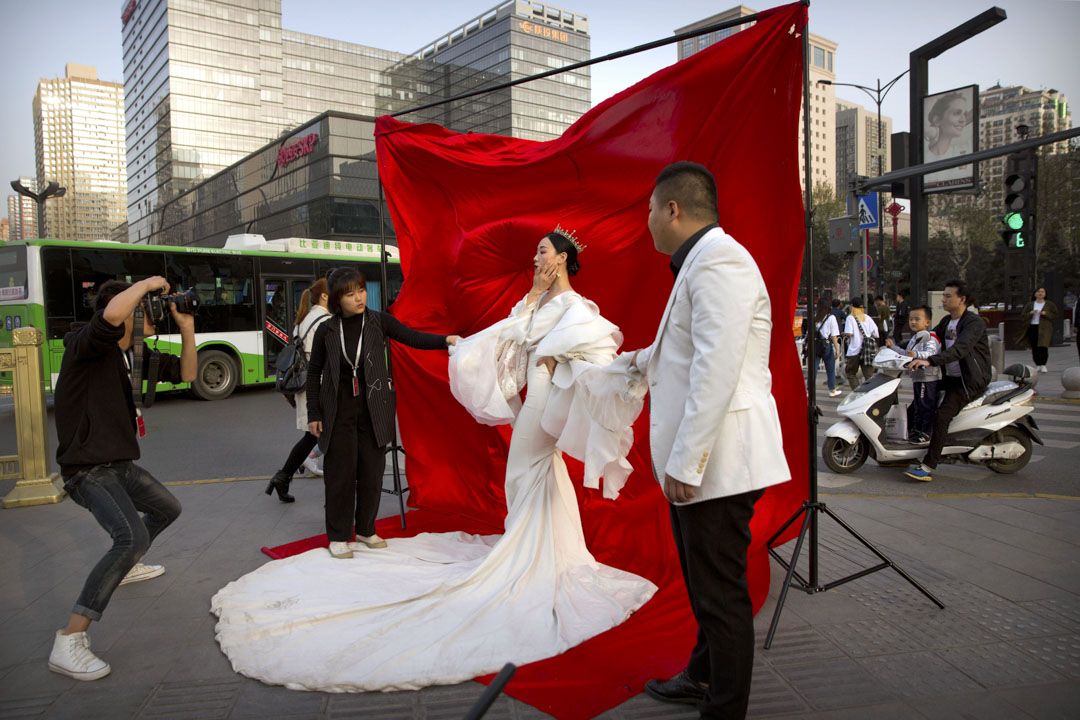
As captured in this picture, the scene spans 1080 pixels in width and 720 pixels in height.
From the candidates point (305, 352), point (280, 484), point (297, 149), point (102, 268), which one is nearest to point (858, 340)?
point (305, 352)

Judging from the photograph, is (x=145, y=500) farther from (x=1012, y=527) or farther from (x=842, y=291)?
(x=842, y=291)

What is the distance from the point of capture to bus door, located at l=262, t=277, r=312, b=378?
1483 cm

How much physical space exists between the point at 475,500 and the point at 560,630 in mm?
2080

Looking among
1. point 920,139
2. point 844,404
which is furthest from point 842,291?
point 844,404

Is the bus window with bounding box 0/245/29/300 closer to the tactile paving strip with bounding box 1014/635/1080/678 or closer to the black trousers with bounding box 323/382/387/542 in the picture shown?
the black trousers with bounding box 323/382/387/542

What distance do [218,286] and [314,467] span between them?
28.3 feet

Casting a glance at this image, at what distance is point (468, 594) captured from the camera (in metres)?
3.69

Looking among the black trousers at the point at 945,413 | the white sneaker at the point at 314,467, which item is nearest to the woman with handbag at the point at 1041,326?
the black trousers at the point at 945,413

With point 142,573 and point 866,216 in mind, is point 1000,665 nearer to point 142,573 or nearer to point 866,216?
point 142,573

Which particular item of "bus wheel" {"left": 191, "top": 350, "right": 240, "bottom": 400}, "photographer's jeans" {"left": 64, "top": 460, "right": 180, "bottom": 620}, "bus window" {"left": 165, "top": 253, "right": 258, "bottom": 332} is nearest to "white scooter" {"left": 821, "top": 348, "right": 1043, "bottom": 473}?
"photographer's jeans" {"left": 64, "top": 460, "right": 180, "bottom": 620}

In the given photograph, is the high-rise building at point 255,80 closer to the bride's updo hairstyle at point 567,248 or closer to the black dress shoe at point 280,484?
the black dress shoe at point 280,484

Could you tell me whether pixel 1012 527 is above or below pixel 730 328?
below

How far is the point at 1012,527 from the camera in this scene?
4961mm

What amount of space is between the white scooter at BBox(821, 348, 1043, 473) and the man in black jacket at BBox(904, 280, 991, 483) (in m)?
0.18
